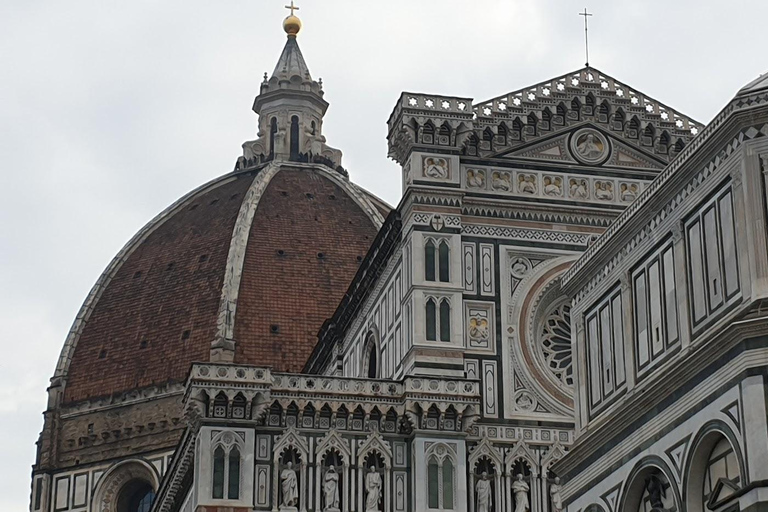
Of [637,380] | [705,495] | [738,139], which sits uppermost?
[738,139]

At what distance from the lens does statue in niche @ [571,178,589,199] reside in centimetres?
3541

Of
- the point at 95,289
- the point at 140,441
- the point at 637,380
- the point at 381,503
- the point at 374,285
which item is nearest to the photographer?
the point at 637,380

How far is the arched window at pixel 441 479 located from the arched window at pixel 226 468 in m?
3.70

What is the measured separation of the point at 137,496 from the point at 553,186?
35147 mm

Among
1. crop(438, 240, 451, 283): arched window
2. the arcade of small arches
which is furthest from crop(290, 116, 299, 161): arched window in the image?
the arcade of small arches

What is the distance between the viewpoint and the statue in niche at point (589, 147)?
3600 cm

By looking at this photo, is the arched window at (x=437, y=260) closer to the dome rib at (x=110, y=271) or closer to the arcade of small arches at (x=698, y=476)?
the arcade of small arches at (x=698, y=476)

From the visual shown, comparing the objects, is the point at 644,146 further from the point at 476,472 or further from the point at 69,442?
the point at 69,442

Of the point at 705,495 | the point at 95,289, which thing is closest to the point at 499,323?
the point at 705,495

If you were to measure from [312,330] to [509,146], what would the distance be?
32607 millimetres

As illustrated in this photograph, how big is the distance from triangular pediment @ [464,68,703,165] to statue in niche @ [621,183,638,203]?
A: 1.67 ft

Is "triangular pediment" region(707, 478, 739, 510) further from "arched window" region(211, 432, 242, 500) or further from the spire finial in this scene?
the spire finial

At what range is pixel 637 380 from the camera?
18594mm

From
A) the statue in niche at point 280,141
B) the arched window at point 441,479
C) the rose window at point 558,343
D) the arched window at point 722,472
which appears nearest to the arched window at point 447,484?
the arched window at point 441,479
